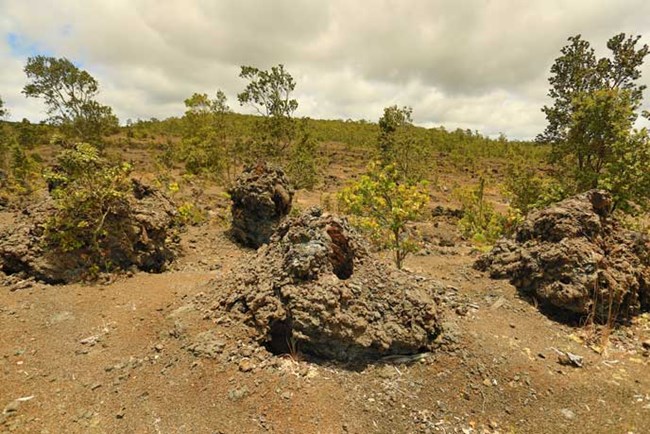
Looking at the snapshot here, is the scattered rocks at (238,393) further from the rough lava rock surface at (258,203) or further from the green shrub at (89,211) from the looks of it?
the rough lava rock surface at (258,203)

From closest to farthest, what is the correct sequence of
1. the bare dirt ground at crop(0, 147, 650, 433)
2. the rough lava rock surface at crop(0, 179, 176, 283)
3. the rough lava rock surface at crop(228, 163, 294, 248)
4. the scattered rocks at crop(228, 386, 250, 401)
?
the bare dirt ground at crop(0, 147, 650, 433)
the scattered rocks at crop(228, 386, 250, 401)
the rough lava rock surface at crop(0, 179, 176, 283)
the rough lava rock surface at crop(228, 163, 294, 248)

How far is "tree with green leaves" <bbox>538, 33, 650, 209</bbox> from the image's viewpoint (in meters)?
7.69

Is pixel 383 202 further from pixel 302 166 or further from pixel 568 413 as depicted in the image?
pixel 302 166

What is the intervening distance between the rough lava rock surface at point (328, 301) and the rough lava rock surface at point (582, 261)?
269cm

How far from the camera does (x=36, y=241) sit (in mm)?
6969

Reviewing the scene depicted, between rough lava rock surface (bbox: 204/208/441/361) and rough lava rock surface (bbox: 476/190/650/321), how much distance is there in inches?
106

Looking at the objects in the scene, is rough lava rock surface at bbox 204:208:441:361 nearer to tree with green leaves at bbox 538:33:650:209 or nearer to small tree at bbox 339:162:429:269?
small tree at bbox 339:162:429:269

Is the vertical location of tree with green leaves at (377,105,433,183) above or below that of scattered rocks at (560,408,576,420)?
above

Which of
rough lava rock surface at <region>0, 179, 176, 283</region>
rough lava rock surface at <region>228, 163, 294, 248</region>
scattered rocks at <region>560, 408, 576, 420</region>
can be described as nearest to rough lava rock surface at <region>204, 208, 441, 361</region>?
scattered rocks at <region>560, 408, 576, 420</region>

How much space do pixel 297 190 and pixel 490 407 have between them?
1886cm

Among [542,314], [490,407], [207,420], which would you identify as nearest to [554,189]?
[542,314]

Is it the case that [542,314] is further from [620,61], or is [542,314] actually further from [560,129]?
[620,61]

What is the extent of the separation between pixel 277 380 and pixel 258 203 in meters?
6.99

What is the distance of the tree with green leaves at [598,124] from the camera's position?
769cm
